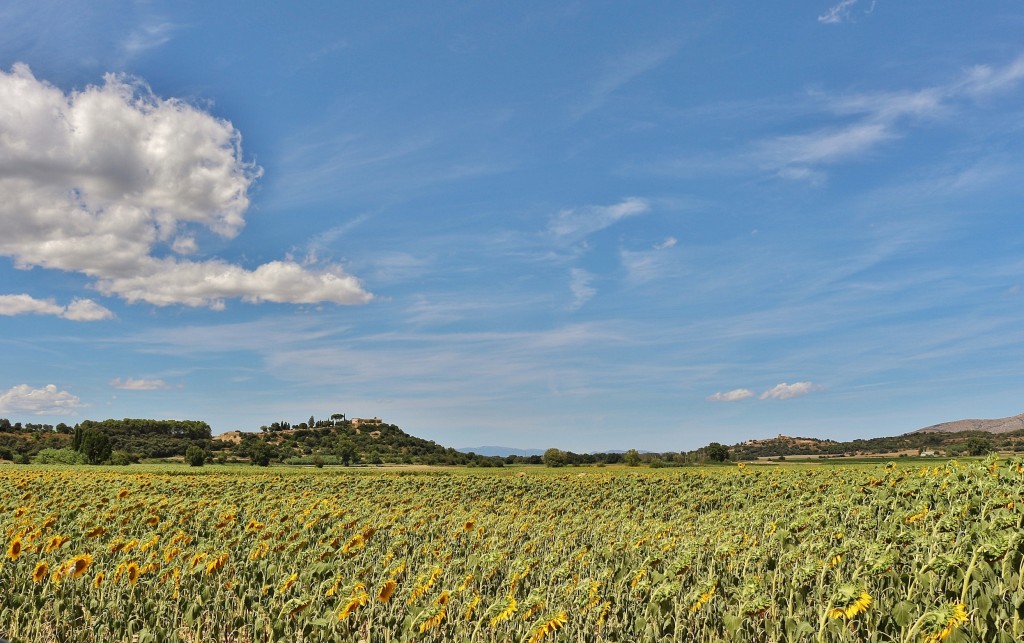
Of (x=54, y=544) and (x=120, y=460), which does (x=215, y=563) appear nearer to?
(x=54, y=544)

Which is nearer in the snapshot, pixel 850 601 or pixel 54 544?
pixel 850 601

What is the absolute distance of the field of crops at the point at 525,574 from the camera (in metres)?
8.78

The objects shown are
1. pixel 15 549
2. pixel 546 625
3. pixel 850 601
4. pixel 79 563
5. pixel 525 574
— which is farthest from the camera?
pixel 15 549

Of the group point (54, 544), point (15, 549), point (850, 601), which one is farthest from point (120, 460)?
point (850, 601)

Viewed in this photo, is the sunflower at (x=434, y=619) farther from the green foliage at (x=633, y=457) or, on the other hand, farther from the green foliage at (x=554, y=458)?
the green foliage at (x=554, y=458)

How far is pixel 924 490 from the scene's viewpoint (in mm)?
18312

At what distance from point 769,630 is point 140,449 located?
186 meters

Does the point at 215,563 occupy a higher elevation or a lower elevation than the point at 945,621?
lower

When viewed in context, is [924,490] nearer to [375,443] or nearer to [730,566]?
[730,566]

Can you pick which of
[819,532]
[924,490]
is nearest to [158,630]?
[819,532]

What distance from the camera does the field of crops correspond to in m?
8.78

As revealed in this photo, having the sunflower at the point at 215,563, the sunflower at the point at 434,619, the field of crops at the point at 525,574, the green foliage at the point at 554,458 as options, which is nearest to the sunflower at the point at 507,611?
the field of crops at the point at 525,574

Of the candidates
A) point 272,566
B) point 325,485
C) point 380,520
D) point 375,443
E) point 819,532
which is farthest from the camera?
point 375,443

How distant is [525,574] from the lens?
11.1 metres
